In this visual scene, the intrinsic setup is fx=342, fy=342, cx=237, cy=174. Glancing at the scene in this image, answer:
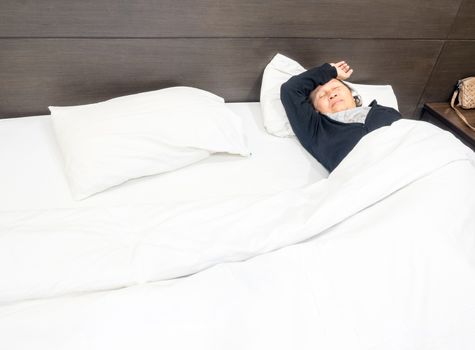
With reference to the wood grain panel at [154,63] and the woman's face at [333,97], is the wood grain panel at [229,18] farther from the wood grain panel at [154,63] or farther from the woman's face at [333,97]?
the woman's face at [333,97]

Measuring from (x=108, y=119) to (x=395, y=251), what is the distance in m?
0.85

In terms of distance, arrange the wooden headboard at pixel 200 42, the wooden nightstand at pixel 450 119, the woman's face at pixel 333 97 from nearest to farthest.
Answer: the wooden headboard at pixel 200 42, the woman's face at pixel 333 97, the wooden nightstand at pixel 450 119

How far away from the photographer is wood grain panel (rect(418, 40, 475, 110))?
1441 mm

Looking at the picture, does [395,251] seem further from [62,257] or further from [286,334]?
[62,257]

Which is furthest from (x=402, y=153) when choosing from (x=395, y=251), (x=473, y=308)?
(x=473, y=308)

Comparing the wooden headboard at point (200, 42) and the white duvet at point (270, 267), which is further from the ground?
the wooden headboard at point (200, 42)

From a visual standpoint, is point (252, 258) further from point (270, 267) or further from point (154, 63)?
point (154, 63)

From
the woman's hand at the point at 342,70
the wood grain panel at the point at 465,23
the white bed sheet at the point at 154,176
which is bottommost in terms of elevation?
the white bed sheet at the point at 154,176

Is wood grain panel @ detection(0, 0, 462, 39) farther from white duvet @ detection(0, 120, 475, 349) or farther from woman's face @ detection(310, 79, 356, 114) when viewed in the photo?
white duvet @ detection(0, 120, 475, 349)

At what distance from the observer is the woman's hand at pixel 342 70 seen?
1.33 meters

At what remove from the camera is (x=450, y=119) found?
1.50 metres

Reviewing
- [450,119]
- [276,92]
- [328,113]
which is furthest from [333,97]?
[450,119]

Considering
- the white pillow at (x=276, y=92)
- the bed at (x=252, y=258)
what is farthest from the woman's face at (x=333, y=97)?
the bed at (x=252, y=258)

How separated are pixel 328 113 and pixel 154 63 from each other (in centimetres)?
67
